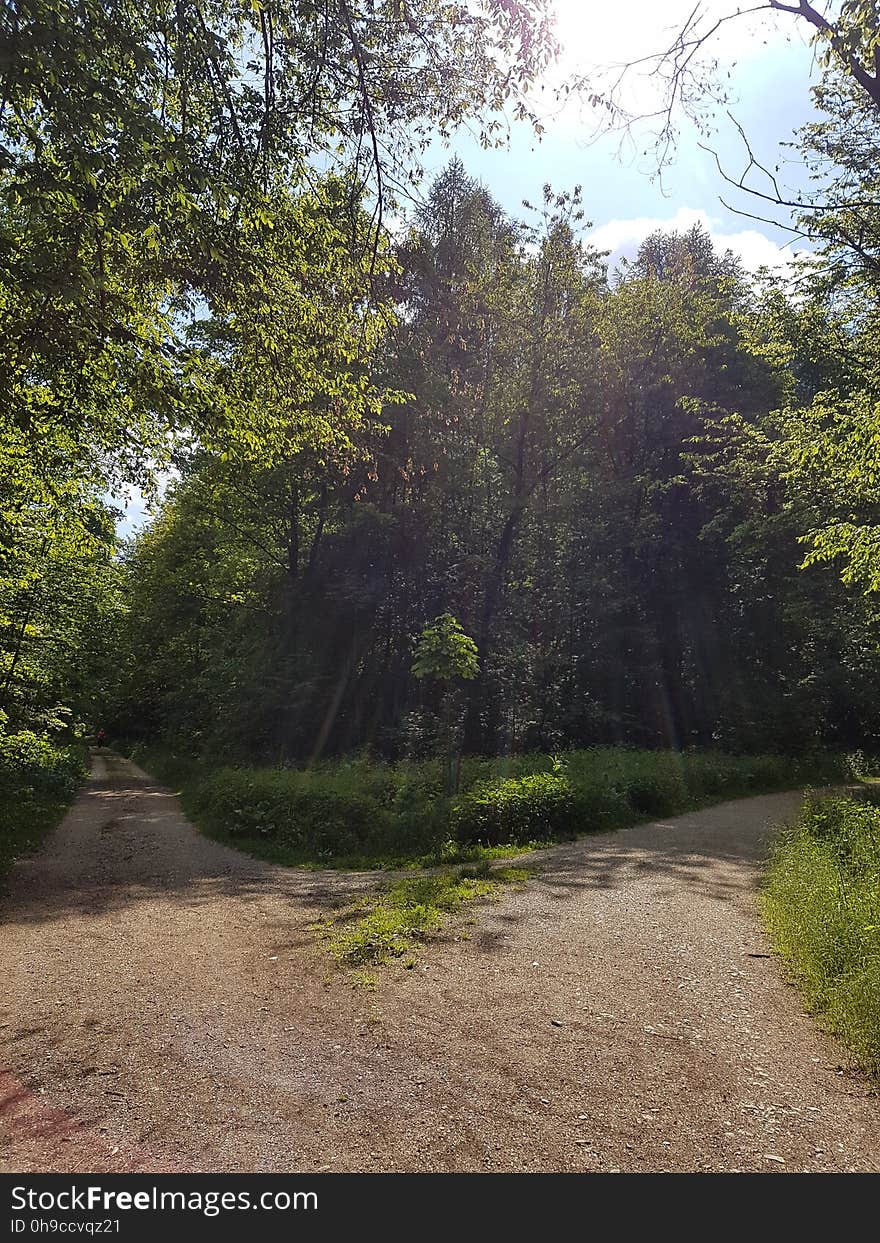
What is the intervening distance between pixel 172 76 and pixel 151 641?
82.0 ft

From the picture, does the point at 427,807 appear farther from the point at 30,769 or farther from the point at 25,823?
the point at 30,769

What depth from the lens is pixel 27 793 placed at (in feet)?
44.0

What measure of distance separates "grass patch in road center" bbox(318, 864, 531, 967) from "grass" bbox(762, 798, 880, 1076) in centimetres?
299

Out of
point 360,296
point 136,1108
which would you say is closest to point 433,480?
point 360,296

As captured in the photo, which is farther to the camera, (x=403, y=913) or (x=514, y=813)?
(x=514, y=813)

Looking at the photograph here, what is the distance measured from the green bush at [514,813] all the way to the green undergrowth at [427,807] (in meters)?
0.02

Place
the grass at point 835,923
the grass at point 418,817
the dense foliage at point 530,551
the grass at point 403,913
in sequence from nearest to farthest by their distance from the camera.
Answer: the grass at point 835,923
the grass at point 403,913
the grass at point 418,817
the dense foliage at point 530,551

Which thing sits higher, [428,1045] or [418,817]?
[418,817]

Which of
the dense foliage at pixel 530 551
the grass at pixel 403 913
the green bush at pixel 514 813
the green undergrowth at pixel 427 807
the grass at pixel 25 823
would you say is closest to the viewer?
the grass at pixel 403 913

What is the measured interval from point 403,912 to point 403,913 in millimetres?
44

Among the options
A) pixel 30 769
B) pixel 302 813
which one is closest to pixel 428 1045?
pixel 302 813

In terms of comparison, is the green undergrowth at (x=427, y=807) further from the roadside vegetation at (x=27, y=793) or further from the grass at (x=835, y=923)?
the grass at (x=835, y=923)

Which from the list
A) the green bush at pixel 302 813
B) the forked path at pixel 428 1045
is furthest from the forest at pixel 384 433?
the forked path at pixel 428 1045

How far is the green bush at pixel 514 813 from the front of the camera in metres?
10.1
